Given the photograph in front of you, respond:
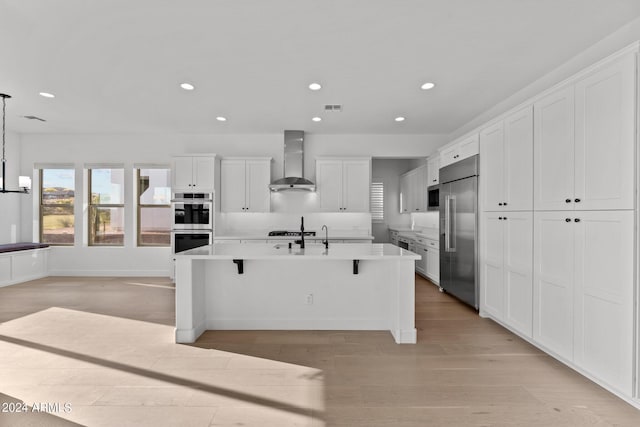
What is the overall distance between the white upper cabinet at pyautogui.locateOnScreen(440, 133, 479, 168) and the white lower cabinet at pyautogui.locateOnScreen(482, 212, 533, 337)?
92 centimetres

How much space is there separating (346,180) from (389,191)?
2495 mm

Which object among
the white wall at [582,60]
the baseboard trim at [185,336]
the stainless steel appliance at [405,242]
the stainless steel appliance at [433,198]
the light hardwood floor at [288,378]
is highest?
the white wall at [582,60]

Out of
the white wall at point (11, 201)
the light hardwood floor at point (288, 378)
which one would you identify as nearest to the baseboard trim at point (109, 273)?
the white wall at point (11, 201)

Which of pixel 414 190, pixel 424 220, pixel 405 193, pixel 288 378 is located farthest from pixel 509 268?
pixel 405 193

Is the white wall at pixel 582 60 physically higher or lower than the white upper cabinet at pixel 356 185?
higher

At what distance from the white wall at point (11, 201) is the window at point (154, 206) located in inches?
92.9

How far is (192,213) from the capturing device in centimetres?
582

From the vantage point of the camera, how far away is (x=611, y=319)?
2191mm

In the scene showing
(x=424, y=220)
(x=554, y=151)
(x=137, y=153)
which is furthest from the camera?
(x=424, y=220)

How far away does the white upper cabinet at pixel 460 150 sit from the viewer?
13.6 ft

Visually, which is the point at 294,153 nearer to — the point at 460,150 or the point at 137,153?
the point at 460,150

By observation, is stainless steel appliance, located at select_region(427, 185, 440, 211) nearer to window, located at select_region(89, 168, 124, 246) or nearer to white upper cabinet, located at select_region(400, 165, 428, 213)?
white upper cabinet, located at select_region(400, 165, 428, 213)

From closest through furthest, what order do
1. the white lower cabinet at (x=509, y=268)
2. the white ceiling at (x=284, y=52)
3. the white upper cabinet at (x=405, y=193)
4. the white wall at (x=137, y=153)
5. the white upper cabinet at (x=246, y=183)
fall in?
the white ceiling at (x=284, y=52), the white lower cabinet at (x=509, y=268), the white upper cabinet at (x=246, y=183), the white wall at (x=137, y=153), the white upper cabinet at (x=405, y=193)

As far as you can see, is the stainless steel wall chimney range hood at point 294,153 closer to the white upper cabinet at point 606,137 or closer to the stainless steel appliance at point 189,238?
the stainless steel appliance at point 189,238
